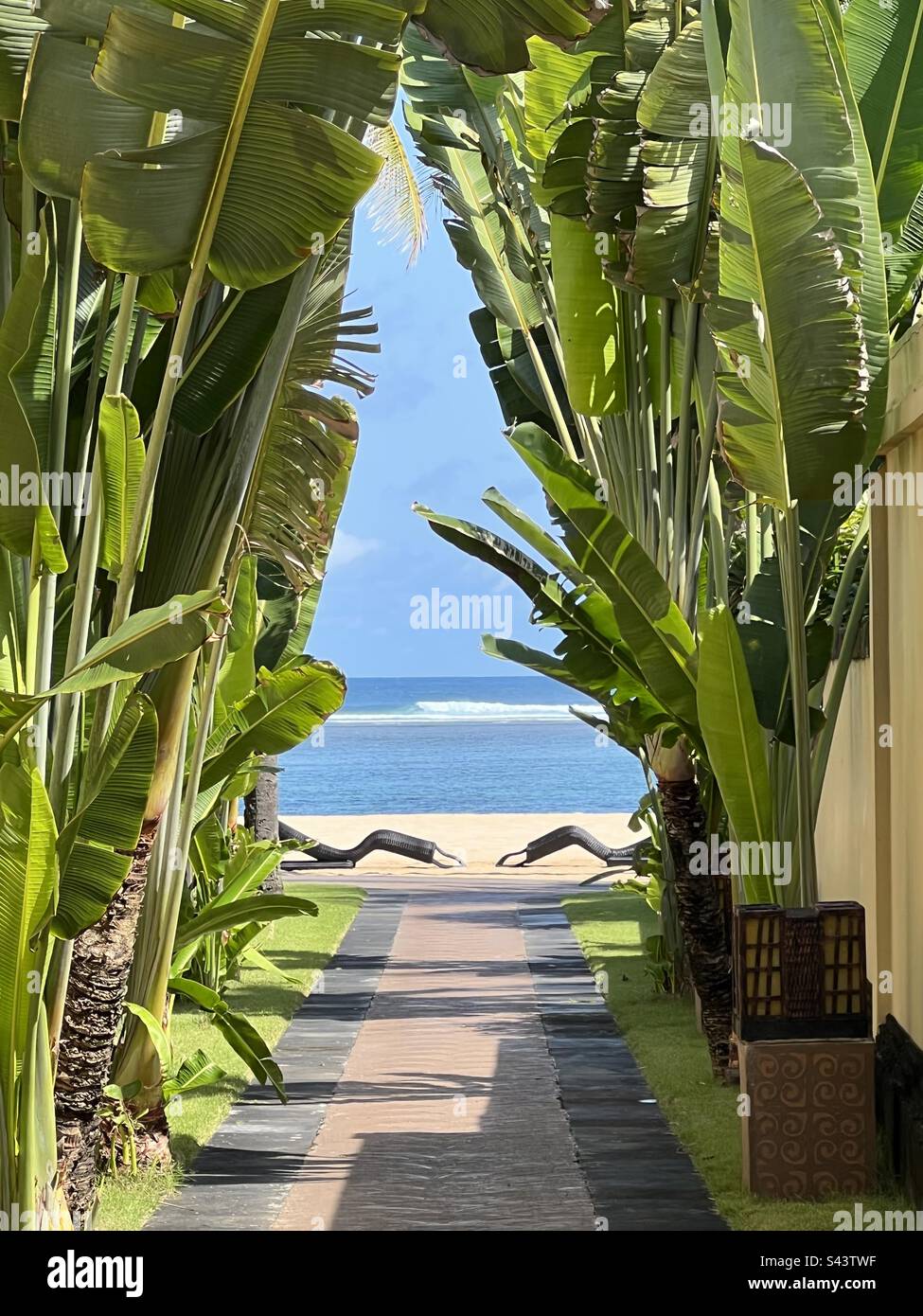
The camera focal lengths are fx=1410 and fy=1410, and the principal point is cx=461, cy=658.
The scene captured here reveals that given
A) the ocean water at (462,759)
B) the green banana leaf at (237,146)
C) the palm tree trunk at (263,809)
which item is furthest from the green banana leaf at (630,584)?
the ocean water at (462,759)

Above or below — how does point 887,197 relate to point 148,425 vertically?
above

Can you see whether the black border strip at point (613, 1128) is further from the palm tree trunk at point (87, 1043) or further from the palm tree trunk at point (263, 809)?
the palm tree trunk at point (263, 809)

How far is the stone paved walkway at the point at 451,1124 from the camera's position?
5.21 metres

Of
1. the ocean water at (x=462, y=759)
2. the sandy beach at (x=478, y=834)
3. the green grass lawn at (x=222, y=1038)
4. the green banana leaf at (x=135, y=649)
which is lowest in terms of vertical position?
the ocean water at (x=462, y=759)

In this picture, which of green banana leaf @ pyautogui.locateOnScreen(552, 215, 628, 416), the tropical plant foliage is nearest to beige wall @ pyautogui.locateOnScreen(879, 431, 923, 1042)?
the tropical plant foliage

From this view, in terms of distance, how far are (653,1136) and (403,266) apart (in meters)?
10.1

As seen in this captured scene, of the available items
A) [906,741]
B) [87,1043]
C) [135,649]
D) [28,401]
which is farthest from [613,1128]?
[28,401]

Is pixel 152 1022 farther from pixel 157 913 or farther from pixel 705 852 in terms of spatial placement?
pixel 705 852

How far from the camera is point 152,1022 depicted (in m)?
5.20

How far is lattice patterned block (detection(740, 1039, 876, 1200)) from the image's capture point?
521cm

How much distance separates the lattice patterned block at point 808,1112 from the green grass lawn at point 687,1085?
0.41 ft

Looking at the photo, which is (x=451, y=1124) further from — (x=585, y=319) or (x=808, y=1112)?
(x=585, y=319)

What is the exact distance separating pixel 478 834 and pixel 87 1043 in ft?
92.9
